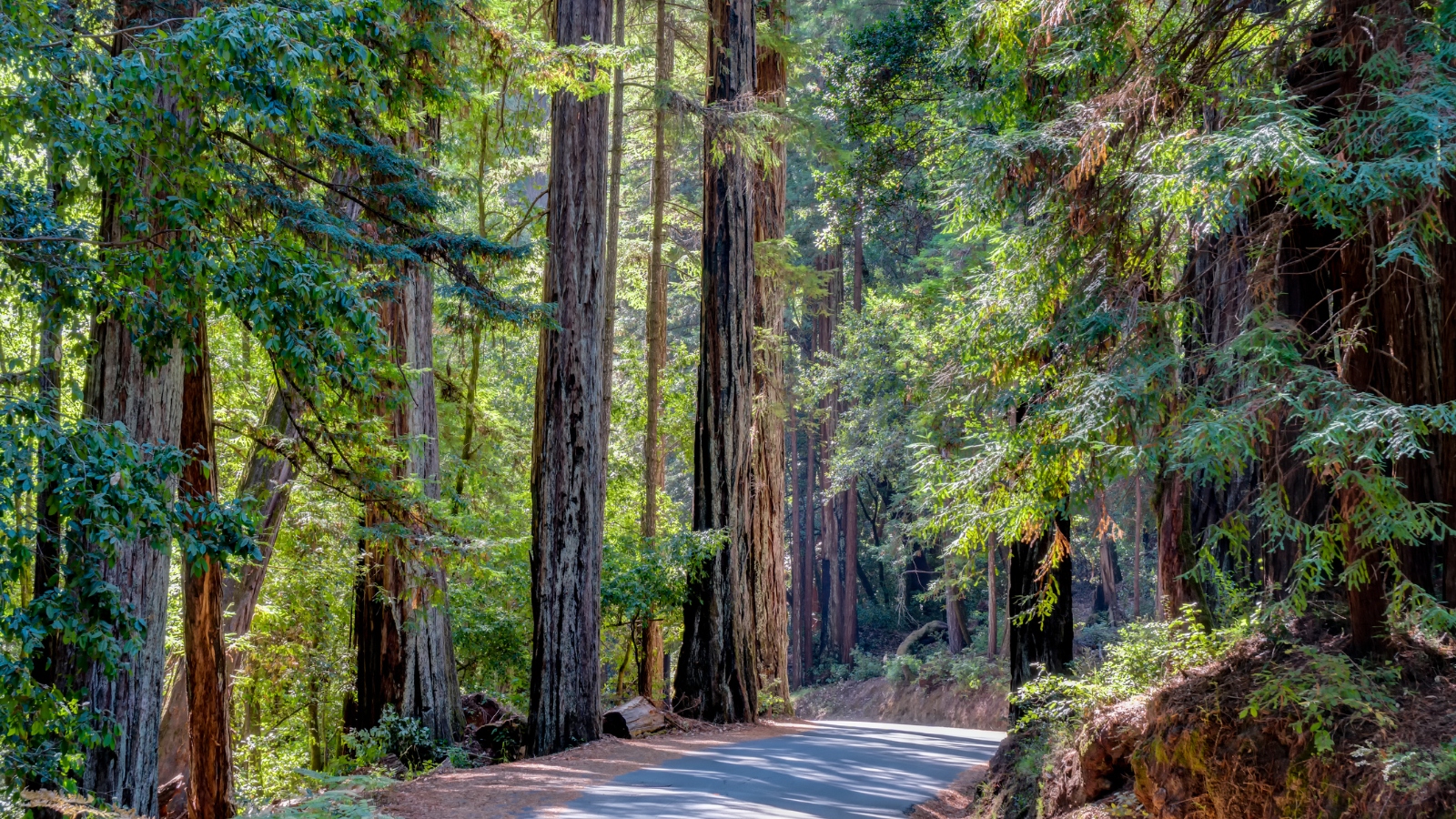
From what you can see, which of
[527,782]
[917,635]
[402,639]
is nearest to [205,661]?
[402,639]

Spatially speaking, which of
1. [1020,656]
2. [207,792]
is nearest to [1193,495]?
[1020,656]

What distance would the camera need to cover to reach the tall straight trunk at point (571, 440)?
1169 cm

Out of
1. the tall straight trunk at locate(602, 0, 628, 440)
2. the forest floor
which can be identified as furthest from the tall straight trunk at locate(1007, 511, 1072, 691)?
the tall straight trunk at locate(602, 0, 628, 440)

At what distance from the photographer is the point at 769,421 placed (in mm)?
17281

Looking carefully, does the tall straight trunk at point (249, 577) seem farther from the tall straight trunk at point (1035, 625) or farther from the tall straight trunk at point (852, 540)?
the tall straight trunk at point (852, 540)

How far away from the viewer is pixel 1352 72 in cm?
603

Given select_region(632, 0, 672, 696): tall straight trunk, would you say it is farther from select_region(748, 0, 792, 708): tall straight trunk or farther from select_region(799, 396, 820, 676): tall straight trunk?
select_region(799, 396, 820, 676): tall straight trunk

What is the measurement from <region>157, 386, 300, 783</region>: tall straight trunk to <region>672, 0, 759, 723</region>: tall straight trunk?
215 inches

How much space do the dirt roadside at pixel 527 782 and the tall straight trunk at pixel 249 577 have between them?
385 centimetres

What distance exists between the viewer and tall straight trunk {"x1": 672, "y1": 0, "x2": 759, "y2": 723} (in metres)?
14.1

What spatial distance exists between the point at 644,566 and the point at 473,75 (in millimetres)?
6772

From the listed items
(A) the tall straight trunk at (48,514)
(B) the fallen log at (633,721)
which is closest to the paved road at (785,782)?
(B) the fallen log at (633,721)

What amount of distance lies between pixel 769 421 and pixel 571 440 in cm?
591

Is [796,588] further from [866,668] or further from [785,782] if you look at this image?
[785,782]
